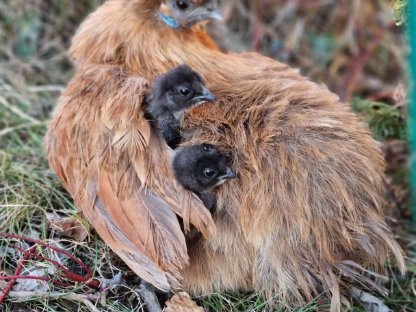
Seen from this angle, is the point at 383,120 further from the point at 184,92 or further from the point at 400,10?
→ the point at 184,92

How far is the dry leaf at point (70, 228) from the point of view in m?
3.25

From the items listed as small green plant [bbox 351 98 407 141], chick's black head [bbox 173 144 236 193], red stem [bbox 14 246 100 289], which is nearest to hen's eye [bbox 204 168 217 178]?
chick's black head [bbox 173 144 236 193]

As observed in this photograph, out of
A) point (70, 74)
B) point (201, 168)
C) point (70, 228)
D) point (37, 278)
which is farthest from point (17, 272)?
point (70, 74)

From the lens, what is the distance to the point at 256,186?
277 centimetres

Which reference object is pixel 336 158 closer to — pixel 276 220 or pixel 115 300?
pixel 276 220

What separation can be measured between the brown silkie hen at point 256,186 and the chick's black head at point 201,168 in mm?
44

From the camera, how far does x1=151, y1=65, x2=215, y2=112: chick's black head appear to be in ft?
9.36

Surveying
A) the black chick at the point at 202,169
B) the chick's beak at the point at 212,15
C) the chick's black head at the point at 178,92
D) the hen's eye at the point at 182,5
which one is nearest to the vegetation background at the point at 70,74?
the black chick at the point at 202,169

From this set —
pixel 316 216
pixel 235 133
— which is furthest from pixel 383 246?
pixel 235 133

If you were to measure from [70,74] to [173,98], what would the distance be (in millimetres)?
2402

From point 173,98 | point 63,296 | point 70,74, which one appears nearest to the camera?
point 173,98

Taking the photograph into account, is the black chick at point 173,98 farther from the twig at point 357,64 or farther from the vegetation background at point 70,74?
the twig at point 357,64

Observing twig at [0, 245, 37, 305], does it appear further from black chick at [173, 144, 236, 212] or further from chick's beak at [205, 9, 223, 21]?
chick's beak at [205, 9, 223, 21]

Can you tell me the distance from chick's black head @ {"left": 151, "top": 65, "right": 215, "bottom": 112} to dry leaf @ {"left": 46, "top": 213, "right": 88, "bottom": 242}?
0.75 m
